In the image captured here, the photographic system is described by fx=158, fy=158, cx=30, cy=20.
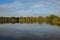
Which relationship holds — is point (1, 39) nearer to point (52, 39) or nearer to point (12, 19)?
point (52, 39)

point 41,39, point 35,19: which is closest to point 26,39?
point 41,39

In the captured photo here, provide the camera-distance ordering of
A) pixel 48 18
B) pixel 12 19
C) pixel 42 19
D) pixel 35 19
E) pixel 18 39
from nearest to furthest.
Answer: pixel 18 39 → pixel 48 18 → pixel 42 19 → pixel 35 19 → pixel 12 19

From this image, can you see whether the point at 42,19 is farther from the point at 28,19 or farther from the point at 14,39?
the point at 14,39

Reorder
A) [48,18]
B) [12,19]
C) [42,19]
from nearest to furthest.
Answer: [48,18], [42,19], [12,19]

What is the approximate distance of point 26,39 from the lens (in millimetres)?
17141

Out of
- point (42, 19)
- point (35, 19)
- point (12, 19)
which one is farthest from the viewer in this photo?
point (12, 19)

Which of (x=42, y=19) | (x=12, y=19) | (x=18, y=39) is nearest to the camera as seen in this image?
(x=18, y=39)

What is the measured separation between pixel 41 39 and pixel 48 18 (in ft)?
174

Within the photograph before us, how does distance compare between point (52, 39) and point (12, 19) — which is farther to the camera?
point (12, 19)

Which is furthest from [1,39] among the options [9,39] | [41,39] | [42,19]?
[42,19]

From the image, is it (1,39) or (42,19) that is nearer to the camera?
(1,39)

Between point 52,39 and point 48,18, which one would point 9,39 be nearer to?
point 52,39

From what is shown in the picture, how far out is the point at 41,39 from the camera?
17.3m

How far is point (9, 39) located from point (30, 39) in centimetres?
229
